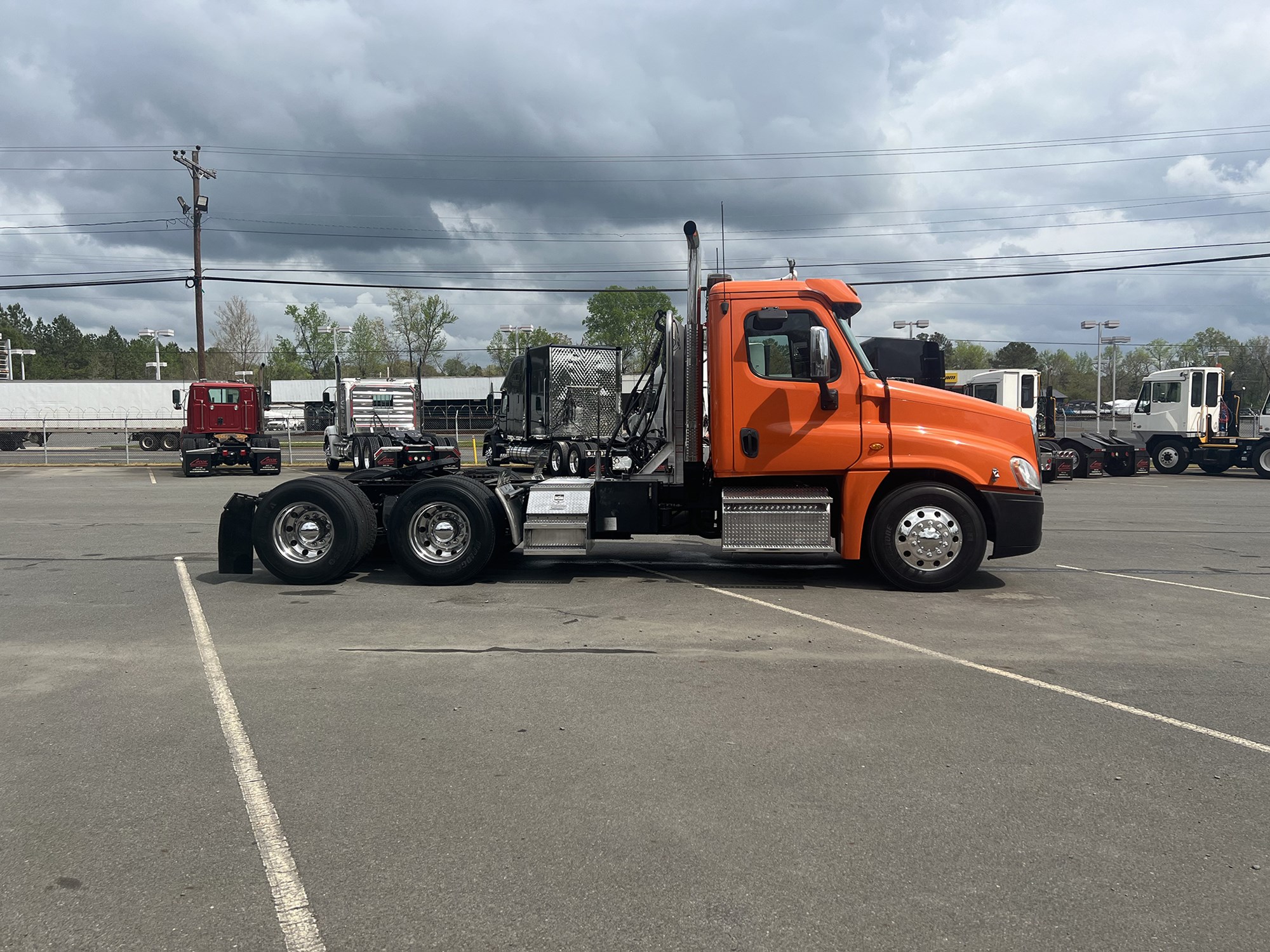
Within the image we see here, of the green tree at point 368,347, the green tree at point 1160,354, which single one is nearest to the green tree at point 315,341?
the green tree at point 368,347

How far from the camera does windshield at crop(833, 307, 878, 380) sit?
841 cm

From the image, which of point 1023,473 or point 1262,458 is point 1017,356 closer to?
point 1262,458

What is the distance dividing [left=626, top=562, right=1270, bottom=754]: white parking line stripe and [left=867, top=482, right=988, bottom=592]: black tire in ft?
4.33

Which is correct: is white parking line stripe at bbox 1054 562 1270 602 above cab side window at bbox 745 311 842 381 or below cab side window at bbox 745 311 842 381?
below

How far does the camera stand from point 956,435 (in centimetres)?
830

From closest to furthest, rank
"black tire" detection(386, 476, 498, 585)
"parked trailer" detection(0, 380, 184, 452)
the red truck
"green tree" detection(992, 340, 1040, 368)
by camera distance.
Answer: "black tire" detection(386, 476, 498, 585), the red truck, "parked trailer" detection(0, 380, 184, 452), "green tree" detection(992, 340, 1040, 368)

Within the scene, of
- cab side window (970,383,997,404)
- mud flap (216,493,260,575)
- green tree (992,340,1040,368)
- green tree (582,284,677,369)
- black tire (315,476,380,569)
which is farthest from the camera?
green tree (992,340,1040,368)

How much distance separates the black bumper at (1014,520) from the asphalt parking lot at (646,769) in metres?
0.52

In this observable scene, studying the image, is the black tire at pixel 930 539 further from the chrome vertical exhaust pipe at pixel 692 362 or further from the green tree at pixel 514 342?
the green tree at pixel 514 342

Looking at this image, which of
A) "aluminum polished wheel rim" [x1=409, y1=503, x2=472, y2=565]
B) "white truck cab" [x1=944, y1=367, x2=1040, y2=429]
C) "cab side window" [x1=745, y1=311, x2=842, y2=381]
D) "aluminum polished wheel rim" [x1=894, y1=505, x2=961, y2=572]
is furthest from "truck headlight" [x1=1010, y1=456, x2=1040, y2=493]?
"white truck cab" [x1=944, y1=367, x2=1040, y2=429]

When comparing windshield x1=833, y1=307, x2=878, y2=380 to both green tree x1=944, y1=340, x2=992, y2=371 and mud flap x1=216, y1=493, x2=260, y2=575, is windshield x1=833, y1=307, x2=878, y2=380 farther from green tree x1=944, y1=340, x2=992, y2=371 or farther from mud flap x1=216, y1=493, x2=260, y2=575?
green tree x1=944, y1=340, x2=992, y2=371

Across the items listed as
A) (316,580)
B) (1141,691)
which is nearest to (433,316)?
(316,580)

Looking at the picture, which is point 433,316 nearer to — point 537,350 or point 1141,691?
point 537,350

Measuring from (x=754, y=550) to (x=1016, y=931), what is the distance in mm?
5595
